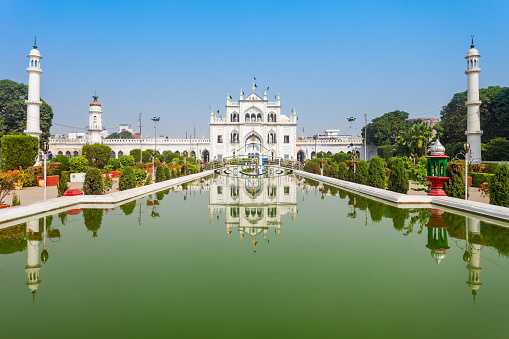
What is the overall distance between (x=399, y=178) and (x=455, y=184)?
7.29 feet

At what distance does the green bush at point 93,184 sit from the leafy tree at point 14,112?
1409 inches

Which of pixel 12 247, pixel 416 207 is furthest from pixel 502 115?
pixel 12 247

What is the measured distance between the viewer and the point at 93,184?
487 inches

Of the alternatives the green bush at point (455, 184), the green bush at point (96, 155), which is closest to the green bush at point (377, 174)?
the green bush at point (455, 184)

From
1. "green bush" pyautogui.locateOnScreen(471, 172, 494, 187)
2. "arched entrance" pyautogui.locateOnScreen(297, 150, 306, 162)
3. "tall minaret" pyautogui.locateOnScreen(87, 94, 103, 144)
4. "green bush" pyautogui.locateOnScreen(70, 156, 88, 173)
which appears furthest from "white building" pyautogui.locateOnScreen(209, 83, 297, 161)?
"green bush" pyautogui.locateOnScreen(471, 172, 494, 187)

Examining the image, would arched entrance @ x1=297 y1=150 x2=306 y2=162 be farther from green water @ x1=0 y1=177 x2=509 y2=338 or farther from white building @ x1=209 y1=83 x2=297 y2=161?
green water @ x1=0 y1=177 x2=509 y2=338

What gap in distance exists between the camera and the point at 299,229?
751cm

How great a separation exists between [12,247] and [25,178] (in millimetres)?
12020

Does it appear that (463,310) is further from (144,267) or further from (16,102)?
(16,102)

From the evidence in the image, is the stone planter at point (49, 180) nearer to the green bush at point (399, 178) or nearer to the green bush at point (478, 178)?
the green bush at point (399, 178)

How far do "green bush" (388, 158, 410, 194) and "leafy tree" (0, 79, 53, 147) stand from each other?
136ft

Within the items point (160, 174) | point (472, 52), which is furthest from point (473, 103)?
point (160, 174)

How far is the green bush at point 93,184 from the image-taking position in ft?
40.5

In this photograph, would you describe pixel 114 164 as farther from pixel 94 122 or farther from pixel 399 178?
Answer: pixel 94 122
